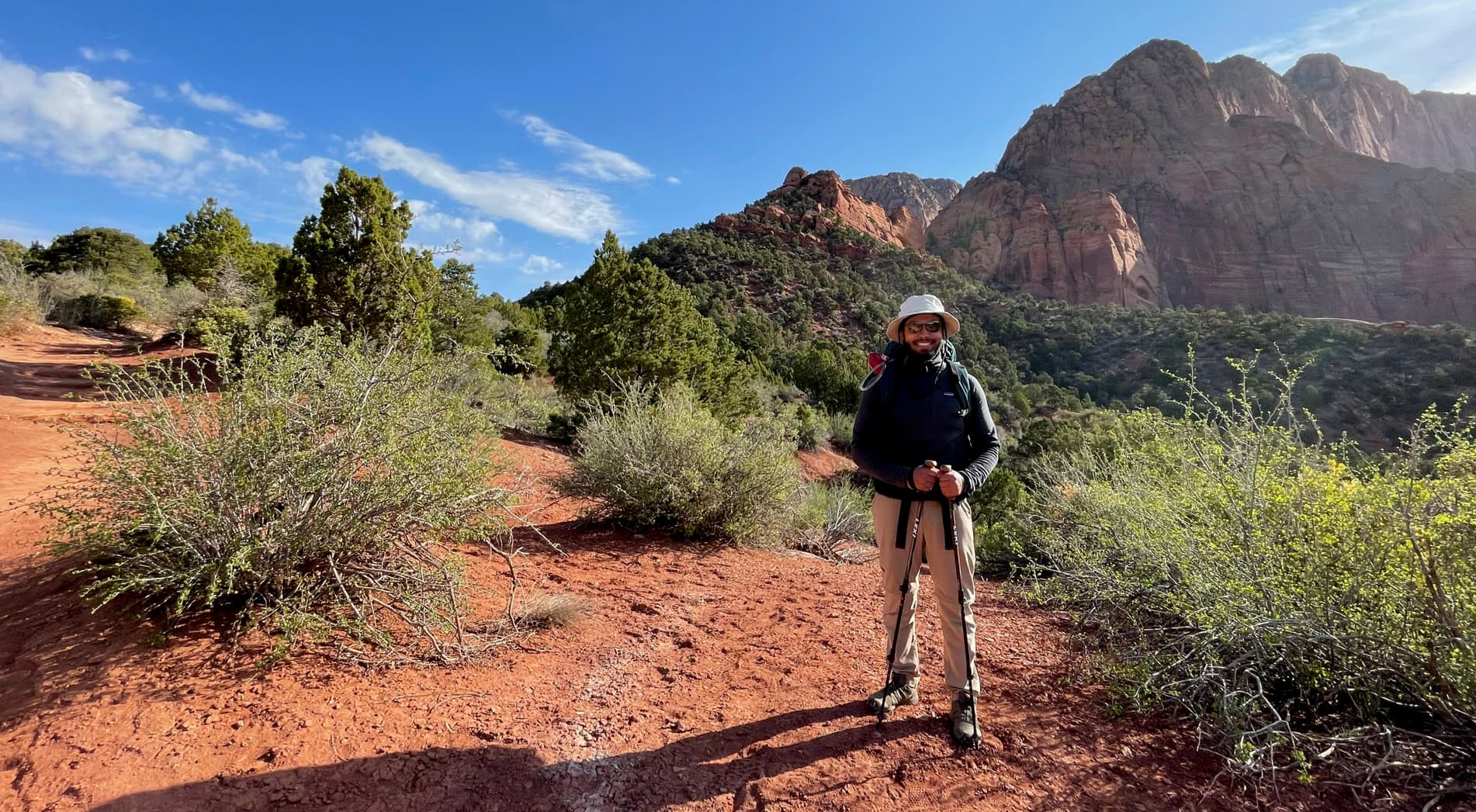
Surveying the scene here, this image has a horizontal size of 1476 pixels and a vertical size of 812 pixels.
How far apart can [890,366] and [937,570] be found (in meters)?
0.93

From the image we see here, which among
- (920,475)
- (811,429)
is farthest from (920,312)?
(811,429)

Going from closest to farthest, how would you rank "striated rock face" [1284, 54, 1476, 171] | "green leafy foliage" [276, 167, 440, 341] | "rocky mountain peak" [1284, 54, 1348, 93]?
"green leafy foliage" [276, 167, 440, 341]
"striated rock face" [1284, 54, 1476, 171]
"rocky mountain peak" [1284, 54, 1348, 93]

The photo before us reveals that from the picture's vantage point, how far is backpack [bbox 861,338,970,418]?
2646mm

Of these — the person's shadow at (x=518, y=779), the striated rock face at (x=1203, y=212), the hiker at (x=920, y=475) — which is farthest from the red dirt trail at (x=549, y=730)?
the striated rock face at (x=1203, y=212)

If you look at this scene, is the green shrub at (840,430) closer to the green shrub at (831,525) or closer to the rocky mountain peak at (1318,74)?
the green shrub at (831,525)

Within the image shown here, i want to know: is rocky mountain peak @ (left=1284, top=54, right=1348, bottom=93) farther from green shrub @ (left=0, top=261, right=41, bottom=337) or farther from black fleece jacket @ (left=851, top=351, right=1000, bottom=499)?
green shrub @ (left=0, top=261, right=41, bottom=337)

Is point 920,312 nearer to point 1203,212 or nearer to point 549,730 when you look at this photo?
point 549,730

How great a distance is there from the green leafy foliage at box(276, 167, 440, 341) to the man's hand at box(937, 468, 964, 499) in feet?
37.5

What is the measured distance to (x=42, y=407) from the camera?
8.77 metres

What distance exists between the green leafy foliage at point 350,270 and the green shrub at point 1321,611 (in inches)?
475

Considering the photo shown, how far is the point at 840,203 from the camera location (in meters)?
64.6

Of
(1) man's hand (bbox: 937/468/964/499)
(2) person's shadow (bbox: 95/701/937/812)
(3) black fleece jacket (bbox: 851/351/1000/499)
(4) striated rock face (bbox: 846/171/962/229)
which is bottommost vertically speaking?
(2) person's shadow (bbox: 95/701/937/812)

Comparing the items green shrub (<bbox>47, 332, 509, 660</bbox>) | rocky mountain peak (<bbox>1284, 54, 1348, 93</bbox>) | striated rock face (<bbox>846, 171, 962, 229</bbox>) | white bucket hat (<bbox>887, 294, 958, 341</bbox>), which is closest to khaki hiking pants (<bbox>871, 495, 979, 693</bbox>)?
white bucket hat (<bbox>887, 294, 958, 341</bbox>)

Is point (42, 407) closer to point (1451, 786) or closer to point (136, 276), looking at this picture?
point (1451, 786)
